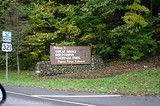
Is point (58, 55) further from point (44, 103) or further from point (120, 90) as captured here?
point (44, 103)

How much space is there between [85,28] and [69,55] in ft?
15.9

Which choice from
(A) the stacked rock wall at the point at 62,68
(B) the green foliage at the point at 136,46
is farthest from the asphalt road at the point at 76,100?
(B) the green foliage at the point at 136,46

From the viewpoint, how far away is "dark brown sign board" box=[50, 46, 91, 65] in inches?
1002

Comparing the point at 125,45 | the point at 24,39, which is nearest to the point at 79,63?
the point at 125,45

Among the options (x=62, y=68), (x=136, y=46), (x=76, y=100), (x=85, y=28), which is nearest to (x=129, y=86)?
(x=76, y=100)

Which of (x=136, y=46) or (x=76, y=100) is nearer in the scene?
(x=76, y=100)

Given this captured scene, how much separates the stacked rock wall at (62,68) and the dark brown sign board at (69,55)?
31cm

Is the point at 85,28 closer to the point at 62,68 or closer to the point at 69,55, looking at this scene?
the point at 69,55

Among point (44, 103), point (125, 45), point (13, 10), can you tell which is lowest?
point (44, 103)

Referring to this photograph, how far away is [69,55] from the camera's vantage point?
25.8 meters

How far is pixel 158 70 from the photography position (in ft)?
66.2

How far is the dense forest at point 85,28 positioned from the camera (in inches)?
1025

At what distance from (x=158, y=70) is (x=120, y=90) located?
6028 mm

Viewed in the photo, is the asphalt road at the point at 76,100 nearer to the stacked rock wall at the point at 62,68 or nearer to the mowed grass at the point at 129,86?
the mowed grass at the point at 129,86
